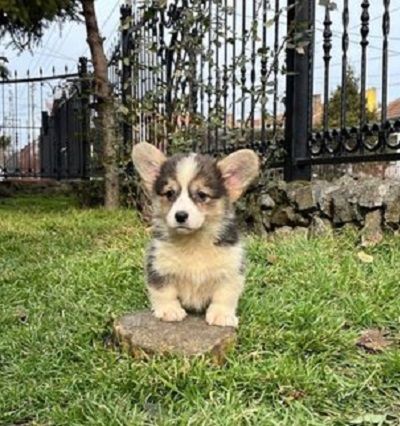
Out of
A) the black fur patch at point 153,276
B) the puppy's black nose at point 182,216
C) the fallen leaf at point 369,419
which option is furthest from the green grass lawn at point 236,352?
the puppy's black nose at point 182,216

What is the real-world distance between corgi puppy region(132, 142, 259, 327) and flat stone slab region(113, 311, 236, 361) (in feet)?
0.14

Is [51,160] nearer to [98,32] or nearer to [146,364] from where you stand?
[98,32]

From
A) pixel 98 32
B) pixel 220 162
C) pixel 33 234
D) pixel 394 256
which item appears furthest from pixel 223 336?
pixel 98 32

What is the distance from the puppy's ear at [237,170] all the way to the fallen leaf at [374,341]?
0.70 metres

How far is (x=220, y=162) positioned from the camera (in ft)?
8.79

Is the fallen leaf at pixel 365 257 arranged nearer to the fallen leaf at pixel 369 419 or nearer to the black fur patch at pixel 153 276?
the black fur patch at pixel 153 276

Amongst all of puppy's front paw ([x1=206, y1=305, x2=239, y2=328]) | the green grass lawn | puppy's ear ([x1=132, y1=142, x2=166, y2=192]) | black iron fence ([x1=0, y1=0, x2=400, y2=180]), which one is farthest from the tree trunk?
puppy's front paw ([x1=206, y1=305, x2=239, y2=328])

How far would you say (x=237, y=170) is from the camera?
269 centimetres

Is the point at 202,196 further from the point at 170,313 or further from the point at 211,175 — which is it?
the point at 170,313

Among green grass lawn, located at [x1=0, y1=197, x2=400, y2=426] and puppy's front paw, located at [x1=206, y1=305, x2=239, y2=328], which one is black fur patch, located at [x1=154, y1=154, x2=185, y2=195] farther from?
green grass lawn, located at [x1=0, y1=197, x2=400, y2=426]

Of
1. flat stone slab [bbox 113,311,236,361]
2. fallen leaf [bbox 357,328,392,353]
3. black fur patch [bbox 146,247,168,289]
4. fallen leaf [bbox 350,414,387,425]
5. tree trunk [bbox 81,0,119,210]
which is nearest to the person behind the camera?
fallen leaf [bbox 350,414,387,425]

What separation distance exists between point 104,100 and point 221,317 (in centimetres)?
634

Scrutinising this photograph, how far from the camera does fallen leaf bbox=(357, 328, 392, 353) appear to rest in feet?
8.19

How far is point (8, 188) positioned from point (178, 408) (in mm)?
11670
